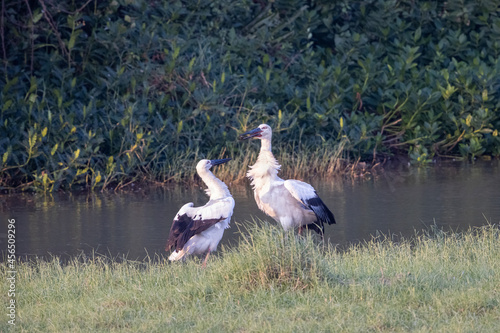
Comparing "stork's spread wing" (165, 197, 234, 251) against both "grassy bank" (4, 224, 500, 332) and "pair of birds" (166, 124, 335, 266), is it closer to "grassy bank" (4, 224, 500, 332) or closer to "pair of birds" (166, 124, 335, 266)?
"pair of birds" (166, 124, 335, 266)

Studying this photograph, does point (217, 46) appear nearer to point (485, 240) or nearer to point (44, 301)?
point (485, 240)

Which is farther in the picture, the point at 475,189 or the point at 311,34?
the point at 311,34

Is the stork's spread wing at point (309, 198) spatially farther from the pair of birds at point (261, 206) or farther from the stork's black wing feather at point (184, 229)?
the stork's black wing feather at point (184, 229)

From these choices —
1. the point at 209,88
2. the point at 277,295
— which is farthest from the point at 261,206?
the point at 209,88

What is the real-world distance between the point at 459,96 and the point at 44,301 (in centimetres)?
968

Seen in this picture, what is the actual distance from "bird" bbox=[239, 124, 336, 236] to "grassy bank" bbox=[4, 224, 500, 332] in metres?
1.68

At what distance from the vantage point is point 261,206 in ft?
29.1

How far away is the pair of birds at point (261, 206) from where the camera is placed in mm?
7523

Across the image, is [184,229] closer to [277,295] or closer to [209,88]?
[277,295]

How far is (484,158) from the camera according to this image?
13883 mm

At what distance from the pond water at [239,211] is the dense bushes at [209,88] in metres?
0.72

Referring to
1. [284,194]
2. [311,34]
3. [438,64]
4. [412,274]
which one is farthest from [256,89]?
[412,274]

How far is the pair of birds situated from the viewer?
24.7ft

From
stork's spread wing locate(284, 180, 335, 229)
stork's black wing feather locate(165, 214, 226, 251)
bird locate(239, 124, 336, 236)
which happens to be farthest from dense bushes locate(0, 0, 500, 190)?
stork's black wing feather locate(165, 214, 226, 251)
